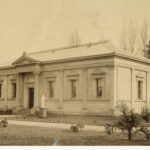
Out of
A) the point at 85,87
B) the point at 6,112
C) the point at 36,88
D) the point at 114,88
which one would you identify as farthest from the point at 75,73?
the point at 6,112

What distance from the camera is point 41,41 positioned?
45.8 ft

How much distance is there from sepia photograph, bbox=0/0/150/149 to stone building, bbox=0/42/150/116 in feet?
0.26

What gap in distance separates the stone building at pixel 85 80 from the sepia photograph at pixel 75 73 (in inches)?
3.1

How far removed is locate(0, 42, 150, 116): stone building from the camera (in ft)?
82.8

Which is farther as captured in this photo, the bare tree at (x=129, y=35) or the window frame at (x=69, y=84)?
the window frame at (x=69, y=84)

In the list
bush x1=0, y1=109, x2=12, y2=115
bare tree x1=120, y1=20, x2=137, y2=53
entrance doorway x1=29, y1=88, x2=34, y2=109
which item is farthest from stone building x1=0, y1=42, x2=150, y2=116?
bare tree x1=120, y1=20, x2=137, y2=53

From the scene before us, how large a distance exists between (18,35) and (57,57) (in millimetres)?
14678

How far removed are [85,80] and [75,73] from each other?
3.94 ft

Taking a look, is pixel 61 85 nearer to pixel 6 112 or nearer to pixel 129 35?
pixel 6 112

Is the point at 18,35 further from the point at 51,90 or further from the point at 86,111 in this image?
the point at 51,90

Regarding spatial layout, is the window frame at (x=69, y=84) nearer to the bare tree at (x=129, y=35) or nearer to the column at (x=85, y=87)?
the column at (x=85, y=87)

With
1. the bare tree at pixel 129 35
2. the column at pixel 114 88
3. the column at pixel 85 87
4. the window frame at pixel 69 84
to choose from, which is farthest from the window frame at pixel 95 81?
the bare tree at pixel 129 35

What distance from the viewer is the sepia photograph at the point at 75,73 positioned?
13.0m
